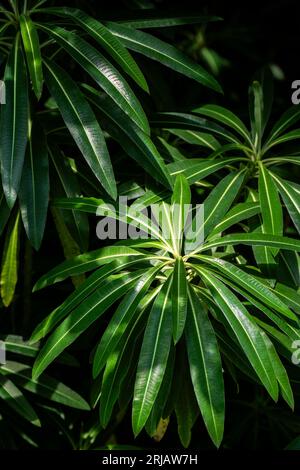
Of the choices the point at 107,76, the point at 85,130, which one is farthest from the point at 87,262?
the point at 107,76

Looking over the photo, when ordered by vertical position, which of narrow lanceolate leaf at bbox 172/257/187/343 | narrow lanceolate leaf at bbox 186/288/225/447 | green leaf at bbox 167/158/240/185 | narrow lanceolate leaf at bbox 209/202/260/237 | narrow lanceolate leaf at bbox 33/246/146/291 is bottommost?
narrow lanceolate leaf at bbox 186/288/225/447

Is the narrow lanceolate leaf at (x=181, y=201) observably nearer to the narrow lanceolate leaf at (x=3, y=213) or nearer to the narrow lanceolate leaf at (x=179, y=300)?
the narrow lanceolate leaf at (x=179, y=300)

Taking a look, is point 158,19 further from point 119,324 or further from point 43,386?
point 43,386

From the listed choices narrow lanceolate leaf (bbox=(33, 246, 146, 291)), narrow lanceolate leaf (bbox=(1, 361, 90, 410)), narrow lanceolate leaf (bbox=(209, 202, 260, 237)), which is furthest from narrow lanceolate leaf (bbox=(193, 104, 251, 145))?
narrow lanceolate leaf (bbox=(1, 361, 90, 410))

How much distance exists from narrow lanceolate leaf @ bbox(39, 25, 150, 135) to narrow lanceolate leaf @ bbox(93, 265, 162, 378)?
326 millimetres

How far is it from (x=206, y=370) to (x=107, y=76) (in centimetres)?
64

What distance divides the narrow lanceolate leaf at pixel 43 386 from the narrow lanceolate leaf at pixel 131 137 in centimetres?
62

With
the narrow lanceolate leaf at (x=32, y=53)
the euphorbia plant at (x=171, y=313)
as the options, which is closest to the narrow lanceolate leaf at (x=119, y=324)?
the euphorbia plant at (x=171, y=313)

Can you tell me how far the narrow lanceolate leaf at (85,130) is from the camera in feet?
5.21

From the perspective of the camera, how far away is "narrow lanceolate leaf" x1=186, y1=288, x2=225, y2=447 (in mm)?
1467

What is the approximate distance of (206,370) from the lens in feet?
4.91

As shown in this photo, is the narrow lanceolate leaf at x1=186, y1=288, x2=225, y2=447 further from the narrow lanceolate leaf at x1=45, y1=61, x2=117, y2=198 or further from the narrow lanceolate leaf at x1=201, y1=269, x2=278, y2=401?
the narrow lanceolate leaf at x1=45, y1=61, x2=117, y2=198
